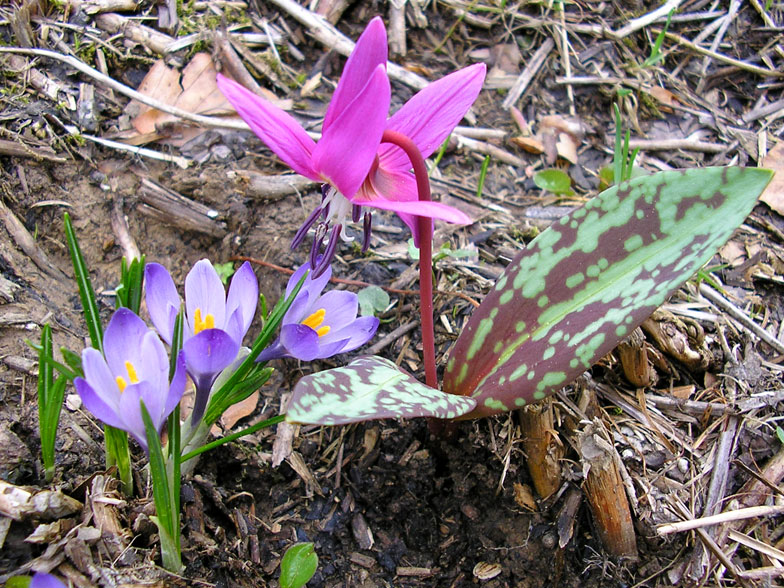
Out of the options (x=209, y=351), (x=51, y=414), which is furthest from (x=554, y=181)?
(x=51, y=414)

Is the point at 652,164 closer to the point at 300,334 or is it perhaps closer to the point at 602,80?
the point at 602,80

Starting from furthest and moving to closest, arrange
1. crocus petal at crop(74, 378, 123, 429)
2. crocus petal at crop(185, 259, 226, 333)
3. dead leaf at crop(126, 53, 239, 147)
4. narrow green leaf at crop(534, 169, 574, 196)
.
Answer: narrow green leaf at crop(534, 169, 574, 196)
dead leaf at crop(126, 53, 239, 147)
crocus petal at crop(185, 259, 226, 333)
crocus petal at crop(74, 378, 123, 429)

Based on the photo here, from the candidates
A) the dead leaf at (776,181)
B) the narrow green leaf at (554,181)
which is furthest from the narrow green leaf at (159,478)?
the dead leaf at (776,181)

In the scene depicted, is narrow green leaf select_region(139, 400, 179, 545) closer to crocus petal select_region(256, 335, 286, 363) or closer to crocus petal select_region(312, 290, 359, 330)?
crocus petal select_region(256, 335, 286, 363)

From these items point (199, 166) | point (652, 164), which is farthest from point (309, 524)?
point (652, 164)

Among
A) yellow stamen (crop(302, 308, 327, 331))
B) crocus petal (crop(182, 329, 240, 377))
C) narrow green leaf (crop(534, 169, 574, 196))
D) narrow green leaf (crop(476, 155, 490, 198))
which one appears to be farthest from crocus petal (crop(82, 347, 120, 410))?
narrow green leaf (crop(534, 169, 574, 196))

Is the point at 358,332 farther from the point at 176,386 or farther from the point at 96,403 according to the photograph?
the point at 96,403

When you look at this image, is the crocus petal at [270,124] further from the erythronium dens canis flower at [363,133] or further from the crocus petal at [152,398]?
the crocus petal at [152,398]

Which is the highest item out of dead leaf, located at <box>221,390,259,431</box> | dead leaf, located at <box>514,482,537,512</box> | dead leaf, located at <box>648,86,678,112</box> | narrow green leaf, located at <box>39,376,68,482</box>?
dead leaf, located at <box>648,86,678,112</box>
